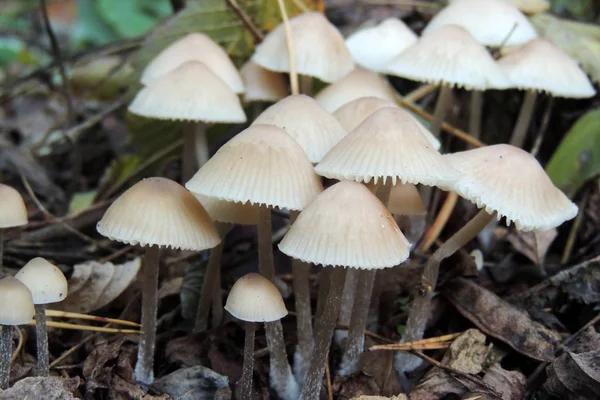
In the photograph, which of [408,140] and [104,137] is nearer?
[408,140]

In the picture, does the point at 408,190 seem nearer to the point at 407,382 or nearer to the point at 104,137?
the point at 407,382

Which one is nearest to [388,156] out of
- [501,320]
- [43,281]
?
[501,320]

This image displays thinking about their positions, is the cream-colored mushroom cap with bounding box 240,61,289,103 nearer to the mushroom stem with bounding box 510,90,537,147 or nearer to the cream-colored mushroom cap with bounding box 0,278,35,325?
the mushroom stem with bounding box 510,90,537,147

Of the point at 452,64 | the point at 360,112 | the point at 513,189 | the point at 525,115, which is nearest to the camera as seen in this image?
the point at 513,189

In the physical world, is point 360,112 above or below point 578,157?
above

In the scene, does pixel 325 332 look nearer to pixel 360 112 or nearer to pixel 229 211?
pixel 229 211

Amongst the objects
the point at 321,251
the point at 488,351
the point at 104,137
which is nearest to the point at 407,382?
the point at 488,351

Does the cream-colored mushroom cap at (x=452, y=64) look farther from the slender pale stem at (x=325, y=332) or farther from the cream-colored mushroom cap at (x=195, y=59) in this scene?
the slender pale stem at (x=325, y=332)
